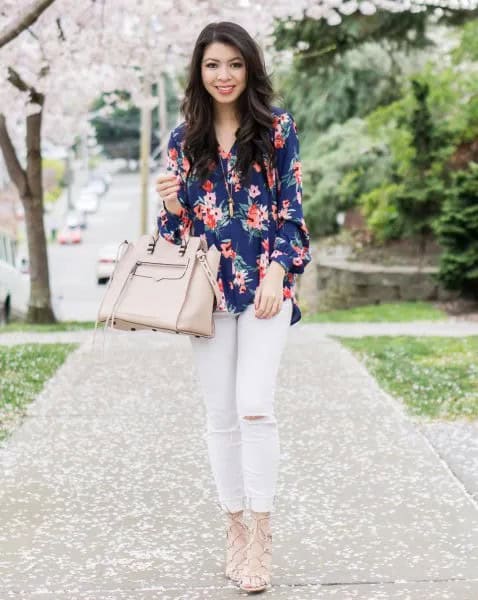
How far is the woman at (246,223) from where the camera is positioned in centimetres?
325

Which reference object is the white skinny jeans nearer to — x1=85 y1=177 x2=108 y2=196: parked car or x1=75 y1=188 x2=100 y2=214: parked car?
x1=75 y1=188 x2=100 y2=214: parked car

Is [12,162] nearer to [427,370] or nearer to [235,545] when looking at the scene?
[427,370]

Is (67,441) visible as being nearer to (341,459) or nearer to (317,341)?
(341,459)

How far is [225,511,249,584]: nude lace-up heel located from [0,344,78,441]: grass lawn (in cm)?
232

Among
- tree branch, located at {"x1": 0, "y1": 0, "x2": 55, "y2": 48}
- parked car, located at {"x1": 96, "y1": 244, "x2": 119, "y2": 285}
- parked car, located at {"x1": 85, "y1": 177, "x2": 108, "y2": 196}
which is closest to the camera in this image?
tree branch, located at {"x1": 0, "y1": 0, "x2": 55, "y2": 48}

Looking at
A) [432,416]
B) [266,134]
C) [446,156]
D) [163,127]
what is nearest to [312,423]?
[432,416]

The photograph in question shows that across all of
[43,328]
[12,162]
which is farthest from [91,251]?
[43,328]

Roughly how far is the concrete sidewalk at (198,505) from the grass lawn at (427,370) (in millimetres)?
234

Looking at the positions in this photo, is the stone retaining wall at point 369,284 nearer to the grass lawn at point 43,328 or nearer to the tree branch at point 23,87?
the grass lawn at point 43,328

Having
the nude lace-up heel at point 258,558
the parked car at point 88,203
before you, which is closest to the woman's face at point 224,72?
the nude lace-up heel at point 258,558

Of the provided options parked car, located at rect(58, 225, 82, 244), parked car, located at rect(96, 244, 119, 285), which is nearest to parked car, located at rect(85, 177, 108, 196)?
parked car, located at rect(58, 225, 82, 244)

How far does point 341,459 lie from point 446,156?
1225cm

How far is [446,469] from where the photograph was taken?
466 cm

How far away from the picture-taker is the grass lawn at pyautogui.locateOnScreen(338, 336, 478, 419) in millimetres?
6172
